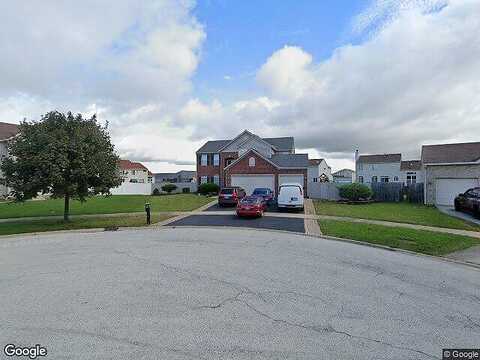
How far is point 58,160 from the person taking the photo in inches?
565

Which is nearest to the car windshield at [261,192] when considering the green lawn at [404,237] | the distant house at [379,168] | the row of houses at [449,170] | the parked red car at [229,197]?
the parked red car at [229,197]

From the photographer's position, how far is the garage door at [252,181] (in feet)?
102

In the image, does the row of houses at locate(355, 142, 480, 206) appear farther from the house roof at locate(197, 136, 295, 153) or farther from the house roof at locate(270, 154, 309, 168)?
the house roof at locate(197, 136, 295, 153)

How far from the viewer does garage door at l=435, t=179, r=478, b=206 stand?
23.7 m

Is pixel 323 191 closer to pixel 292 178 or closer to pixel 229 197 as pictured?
pixel 292 178

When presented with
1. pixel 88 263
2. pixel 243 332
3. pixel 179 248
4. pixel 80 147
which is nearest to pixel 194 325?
pixel 243 332

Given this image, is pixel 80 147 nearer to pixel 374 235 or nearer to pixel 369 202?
pixel 374 235

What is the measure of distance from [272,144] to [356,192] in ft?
53.7

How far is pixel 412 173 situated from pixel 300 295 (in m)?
61.1

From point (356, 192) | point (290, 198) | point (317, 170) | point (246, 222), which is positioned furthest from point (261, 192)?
point (317, 170)

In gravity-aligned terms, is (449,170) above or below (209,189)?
above

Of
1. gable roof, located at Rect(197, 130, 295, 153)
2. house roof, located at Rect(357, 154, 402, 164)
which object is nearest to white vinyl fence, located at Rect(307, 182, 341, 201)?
gable roof, located at Rect(197, 130, 295, 153)

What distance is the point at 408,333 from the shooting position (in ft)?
13.6

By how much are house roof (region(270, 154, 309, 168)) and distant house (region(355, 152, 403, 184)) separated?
34.8 m
